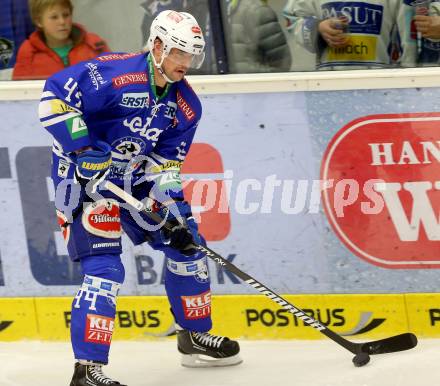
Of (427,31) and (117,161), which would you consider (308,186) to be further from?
(117,161)

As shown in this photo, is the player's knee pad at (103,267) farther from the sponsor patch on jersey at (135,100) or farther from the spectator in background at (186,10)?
the spectator in background at (186,10)

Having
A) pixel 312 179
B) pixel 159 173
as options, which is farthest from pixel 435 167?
pixel 159 173

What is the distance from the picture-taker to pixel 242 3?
574 centimetres

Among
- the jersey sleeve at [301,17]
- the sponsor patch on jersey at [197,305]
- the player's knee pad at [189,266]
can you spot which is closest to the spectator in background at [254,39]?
the jersey sleeve at [301,17]

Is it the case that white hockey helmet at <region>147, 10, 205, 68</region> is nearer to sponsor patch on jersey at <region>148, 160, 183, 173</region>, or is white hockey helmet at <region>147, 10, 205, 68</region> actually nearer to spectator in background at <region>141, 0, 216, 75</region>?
sponsor patch on jersey at <region>148, 160, 183, 173</region>

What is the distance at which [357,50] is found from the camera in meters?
5.62

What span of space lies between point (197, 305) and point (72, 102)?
1093 mm

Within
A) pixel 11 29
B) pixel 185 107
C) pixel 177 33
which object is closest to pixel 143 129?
pixel 185 107

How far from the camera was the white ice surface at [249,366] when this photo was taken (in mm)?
4949

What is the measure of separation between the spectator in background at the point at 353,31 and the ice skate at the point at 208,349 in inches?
53.6

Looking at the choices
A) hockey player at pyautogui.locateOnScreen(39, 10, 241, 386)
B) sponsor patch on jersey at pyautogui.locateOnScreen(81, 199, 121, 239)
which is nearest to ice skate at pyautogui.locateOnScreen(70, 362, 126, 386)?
hockey player at pyautogui.locateOnScreen(39, 10, 241, 386)

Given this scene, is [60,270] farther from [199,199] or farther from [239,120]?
[239,120]

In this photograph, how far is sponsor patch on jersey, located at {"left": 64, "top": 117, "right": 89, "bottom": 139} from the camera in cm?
475

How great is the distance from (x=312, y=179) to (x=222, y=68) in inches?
27.2
